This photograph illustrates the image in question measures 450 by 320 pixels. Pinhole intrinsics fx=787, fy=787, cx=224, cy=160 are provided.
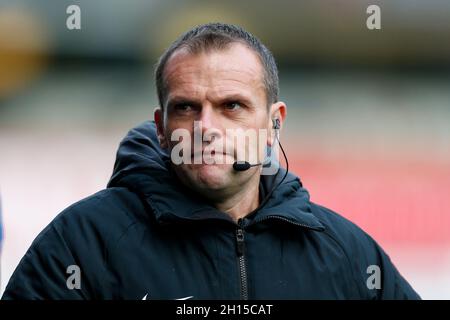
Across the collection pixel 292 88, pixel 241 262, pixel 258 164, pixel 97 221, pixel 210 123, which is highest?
pixel 292 88

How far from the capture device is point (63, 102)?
26.3ft

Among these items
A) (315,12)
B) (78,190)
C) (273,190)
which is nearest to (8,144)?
(78,190)

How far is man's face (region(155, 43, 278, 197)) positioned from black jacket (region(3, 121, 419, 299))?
0.08 metres

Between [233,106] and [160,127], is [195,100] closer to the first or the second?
[233,106]

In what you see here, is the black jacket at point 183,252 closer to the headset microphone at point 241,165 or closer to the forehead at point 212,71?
the headset microphone at point 241,165

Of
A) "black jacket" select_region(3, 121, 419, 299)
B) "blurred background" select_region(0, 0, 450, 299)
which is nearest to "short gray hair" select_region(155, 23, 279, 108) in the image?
"black jacket" select_region(3, 121, 419, 299)

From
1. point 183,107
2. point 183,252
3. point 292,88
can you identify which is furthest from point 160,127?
point 292,88

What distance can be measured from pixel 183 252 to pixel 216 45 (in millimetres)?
517

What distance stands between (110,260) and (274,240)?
407mm

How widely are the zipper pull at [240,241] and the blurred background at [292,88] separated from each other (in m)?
4.72

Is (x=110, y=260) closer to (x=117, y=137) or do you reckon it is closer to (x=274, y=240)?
(x=274, y=240)

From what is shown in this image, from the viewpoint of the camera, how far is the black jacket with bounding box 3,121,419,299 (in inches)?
70.0

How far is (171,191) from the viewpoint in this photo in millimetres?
1934

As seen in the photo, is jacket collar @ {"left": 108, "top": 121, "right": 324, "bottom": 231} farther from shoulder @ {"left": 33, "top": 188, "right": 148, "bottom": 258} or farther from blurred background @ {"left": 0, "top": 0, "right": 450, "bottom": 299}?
blurred background @ {"left": 0, "top": 0, "right": 450, "bottom": 299}
